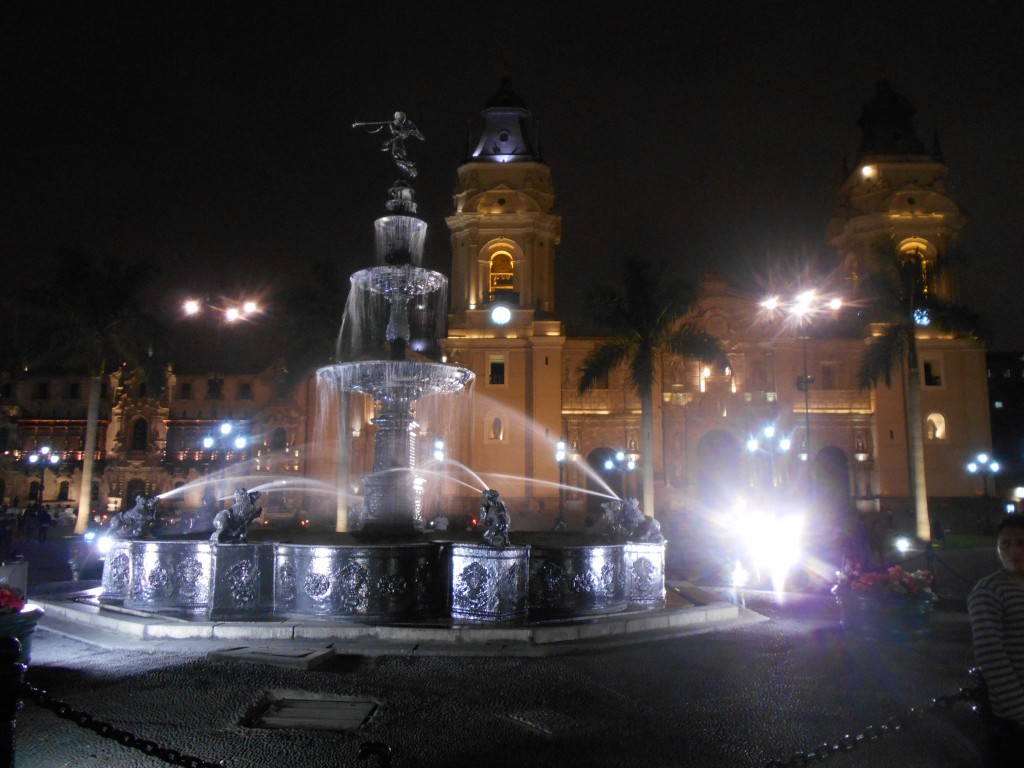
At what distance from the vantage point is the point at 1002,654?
460 cm

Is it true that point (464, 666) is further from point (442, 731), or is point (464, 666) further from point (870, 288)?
point (870, 288)

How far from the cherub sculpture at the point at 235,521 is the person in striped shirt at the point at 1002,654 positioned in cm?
982

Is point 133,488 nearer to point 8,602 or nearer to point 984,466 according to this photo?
point 8,602

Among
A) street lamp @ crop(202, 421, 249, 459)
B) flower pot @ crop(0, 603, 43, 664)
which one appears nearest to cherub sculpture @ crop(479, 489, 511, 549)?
flower pot @ crop(0, 603, 43, 664)

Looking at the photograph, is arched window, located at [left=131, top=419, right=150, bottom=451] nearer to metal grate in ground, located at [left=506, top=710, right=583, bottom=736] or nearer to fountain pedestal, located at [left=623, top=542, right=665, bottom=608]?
fountain pedestal, located at [left=623, top=542, right=665, bottom=608]

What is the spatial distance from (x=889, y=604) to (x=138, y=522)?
12523 millimetres

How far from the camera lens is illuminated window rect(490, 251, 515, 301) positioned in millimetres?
49000

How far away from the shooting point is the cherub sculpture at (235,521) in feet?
38.9

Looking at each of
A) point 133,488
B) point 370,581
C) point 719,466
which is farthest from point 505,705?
point 133,488

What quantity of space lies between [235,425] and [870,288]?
32.2 metres

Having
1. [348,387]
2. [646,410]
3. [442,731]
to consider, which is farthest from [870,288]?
[442,731]

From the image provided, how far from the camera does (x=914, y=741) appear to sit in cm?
705

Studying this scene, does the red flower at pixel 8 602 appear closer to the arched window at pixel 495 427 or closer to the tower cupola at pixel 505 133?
the arched window at pixel 495 427

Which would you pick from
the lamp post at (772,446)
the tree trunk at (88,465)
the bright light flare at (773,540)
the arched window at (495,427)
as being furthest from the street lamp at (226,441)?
the lamp post at (772,446)
